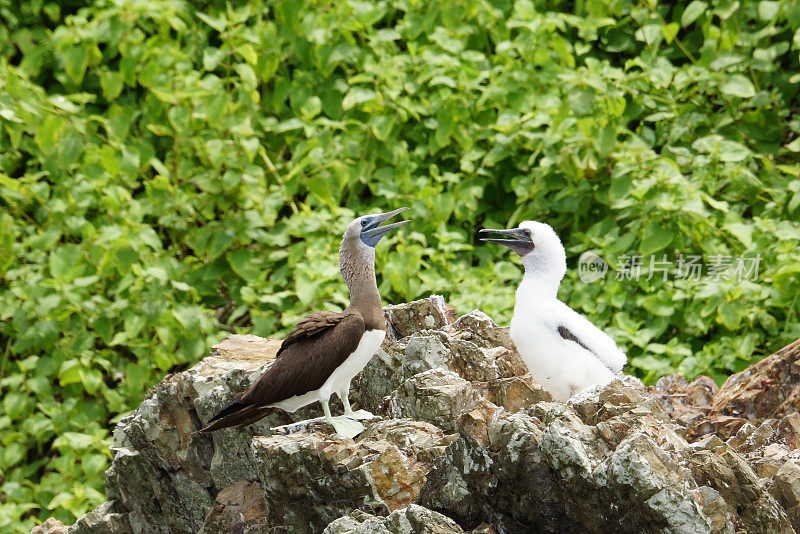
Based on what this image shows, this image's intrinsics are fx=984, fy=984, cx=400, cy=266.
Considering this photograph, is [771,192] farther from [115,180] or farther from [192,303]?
[115,180]

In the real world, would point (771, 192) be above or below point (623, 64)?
below

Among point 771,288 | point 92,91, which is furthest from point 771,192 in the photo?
point 92,91

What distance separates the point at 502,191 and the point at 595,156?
129 centimetres

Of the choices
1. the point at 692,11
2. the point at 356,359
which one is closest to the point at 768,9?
the point at 692,11

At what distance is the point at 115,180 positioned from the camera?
9.54 m

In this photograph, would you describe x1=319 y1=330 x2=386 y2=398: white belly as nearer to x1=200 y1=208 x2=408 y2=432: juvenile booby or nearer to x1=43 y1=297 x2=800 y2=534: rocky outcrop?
x1=200 y1=208 x2=408 y2=432: juvenile booby

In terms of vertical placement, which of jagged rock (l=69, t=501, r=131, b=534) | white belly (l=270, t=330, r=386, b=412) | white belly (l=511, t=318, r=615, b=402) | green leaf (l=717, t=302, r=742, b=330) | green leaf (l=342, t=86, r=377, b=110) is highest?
green leaf (l=342, t=86, r=377, b=110)

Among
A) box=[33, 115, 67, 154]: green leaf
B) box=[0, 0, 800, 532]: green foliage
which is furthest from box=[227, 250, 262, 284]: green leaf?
box=[33, 115, 67, 154]: green leaf

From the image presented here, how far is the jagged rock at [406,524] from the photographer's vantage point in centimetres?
420

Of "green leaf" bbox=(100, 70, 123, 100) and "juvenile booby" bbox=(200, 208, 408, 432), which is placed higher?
"green leaf" bbox=(100, 70, 123, 100)

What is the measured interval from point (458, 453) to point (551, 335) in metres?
1.01

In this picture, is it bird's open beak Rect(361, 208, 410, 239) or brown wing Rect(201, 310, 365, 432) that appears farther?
bird's open beak Rect(361, 208, 410, 239)

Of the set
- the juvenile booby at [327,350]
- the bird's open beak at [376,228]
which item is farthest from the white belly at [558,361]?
the bird's open beak at [376,228]

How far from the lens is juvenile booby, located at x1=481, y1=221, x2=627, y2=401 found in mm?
5168
